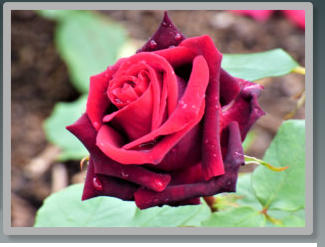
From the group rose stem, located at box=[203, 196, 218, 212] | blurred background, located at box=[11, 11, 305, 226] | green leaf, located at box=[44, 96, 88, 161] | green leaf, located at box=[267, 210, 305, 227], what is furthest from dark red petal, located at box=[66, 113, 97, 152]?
blurred background, located at box=[11, 11, 305, 226]

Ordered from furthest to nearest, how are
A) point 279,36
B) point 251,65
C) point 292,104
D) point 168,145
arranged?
point 279,36
point 292,104
point 251,65
point 168,145

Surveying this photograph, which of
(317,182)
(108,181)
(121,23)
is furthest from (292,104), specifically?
(108,181)

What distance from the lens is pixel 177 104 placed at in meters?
0.54

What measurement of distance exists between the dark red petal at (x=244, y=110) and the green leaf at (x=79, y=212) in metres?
0.32

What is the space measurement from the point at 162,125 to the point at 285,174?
0.39 metres

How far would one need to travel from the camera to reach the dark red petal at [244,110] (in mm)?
603

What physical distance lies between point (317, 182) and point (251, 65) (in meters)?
0.24

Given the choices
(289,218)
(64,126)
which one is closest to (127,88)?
(289,218)

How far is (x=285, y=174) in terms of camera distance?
0.84m

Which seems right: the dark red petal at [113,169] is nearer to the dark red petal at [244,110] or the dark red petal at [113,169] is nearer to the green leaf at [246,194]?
the dark red petal at [244,110]

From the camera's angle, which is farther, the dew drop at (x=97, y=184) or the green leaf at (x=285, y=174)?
the green leaf at (x=285, y=174)

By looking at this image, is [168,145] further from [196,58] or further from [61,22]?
[61,22]

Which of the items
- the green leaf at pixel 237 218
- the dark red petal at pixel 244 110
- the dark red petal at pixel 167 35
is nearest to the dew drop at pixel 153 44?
the dark red petal at pixel 167 35

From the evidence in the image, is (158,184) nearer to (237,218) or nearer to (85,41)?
(237,218)
